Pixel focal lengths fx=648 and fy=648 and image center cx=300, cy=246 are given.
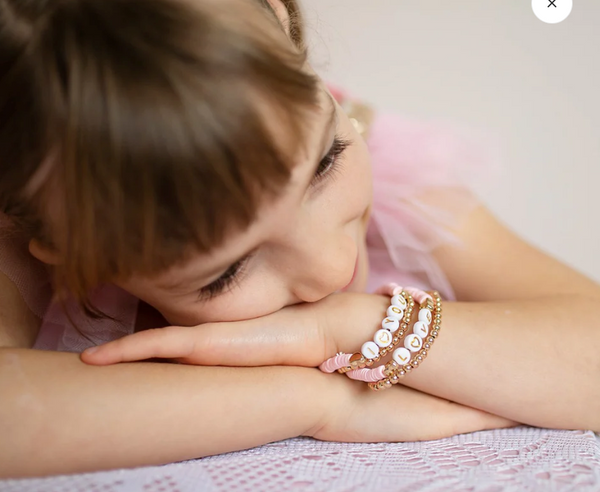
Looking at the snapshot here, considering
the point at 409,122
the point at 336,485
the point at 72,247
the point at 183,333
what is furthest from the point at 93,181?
the point at 409,122

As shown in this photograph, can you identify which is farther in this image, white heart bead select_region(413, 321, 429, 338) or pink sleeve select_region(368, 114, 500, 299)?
pink sleeve select_region(368, 114, 500, 299)

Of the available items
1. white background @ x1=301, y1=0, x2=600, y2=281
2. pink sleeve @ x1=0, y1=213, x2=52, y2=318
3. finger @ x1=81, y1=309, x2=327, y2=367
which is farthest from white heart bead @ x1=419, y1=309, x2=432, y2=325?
white background @ x1=301, y1=0, x2=600, y2=281

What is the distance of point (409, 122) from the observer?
127 cm

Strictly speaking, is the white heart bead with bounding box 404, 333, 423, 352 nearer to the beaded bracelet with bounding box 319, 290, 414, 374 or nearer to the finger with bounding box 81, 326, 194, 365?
the beaded bracelet with bounding box 319, 290, 414, 374

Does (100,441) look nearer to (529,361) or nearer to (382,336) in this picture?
(382,336)

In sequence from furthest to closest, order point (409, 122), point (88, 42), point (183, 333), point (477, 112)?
point (477, 112)
point (409, 122)
point (183, 333)
point (88, 42)

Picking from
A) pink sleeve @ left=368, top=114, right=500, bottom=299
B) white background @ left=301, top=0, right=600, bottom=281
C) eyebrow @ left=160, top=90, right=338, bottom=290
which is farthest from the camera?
white background @ left=301, top=0, right=600, bottom=281

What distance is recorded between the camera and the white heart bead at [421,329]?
2.34 ft

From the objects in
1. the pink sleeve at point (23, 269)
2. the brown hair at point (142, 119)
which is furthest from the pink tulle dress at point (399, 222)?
the brown hair at point (142, 119)

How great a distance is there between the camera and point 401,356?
70 cm

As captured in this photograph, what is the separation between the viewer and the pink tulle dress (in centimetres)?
83

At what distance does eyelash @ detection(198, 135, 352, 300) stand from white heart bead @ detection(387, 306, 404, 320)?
0.17 metres

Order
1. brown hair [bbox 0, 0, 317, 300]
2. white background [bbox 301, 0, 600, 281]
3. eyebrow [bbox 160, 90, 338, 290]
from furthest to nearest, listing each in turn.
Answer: white background [bbox 301, 0, 600, 281]
eyebrow [bbox 160, 90, 338, 290]
brown hair [bbox 0, 0, 317, 300]

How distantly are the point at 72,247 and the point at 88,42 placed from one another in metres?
0.18
